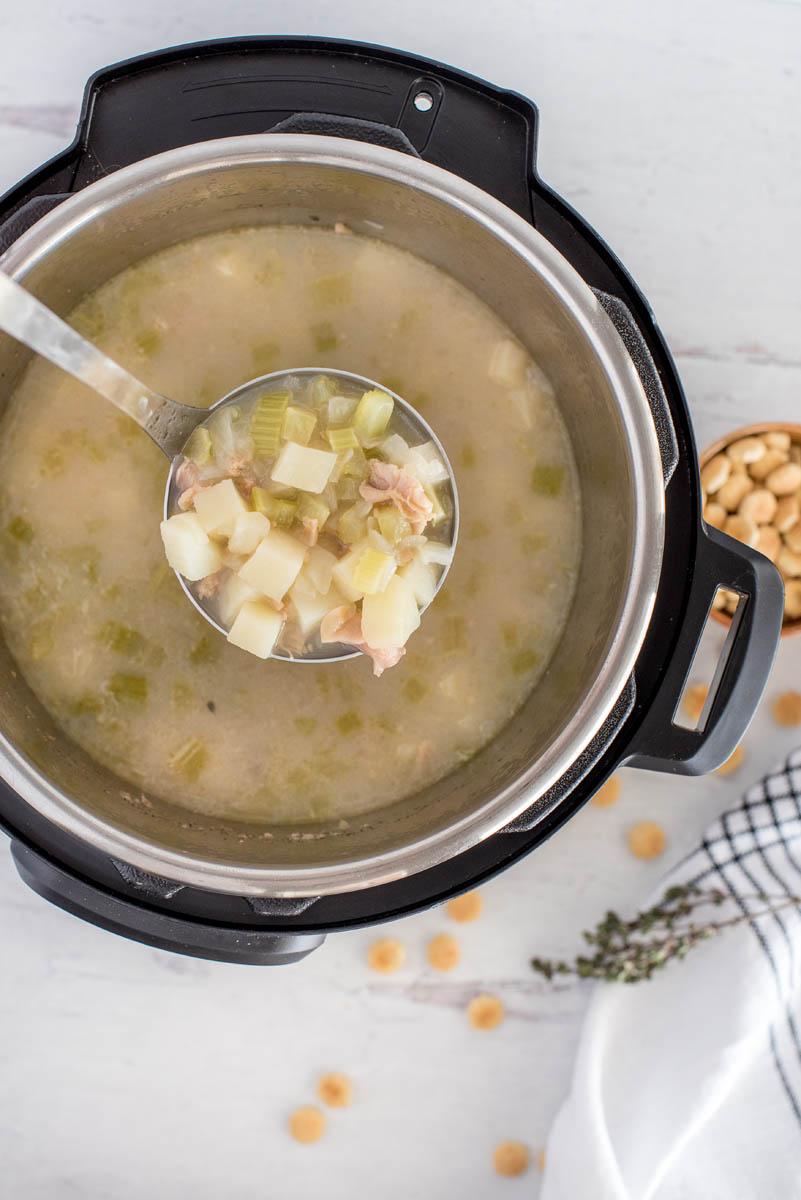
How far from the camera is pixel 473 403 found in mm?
1222

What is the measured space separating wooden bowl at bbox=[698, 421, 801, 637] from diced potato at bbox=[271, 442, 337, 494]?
535 millimetres

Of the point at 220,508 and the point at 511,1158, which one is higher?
the point at 220,508

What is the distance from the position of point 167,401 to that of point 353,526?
0.89 ft

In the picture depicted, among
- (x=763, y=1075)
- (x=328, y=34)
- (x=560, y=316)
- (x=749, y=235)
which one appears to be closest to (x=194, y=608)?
(x=560, y=316)

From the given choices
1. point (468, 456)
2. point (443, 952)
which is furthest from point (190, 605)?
point (443, 952)

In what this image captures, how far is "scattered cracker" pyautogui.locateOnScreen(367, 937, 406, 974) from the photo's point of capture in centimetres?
136

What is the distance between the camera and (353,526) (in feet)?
3.56

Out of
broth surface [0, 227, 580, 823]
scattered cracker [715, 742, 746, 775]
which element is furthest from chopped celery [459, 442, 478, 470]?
scattered cracker [715, 742, 746, 775]

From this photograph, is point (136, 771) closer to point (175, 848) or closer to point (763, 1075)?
point (175, 848)

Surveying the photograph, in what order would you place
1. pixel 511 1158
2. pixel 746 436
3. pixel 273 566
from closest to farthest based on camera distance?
pixel 273 566 < pixel 746 436 < pixel 511 1158

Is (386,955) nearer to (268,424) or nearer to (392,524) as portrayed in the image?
(392,524)

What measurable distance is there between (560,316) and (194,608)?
1.82 feet

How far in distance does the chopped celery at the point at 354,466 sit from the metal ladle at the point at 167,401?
9 centimetres

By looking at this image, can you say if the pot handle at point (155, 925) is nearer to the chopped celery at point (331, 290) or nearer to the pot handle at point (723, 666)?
the pot handle at point (723, 666)
